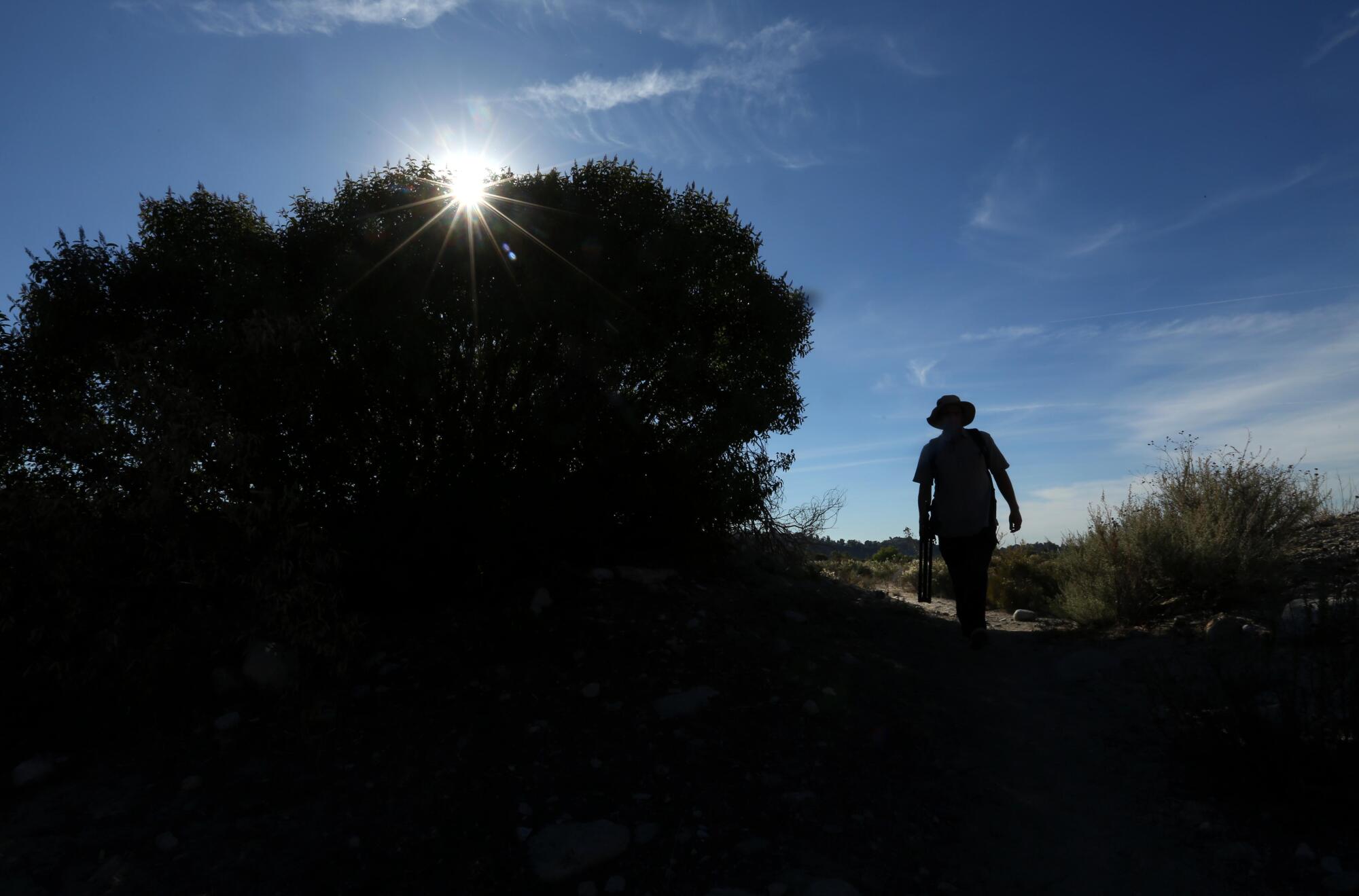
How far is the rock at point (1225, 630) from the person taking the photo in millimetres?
5836

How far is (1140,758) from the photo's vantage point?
4.29 meters

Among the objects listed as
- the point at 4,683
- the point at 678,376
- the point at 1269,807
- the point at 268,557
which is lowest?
the point at 1269,807

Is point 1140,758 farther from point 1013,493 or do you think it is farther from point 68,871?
point 68,871

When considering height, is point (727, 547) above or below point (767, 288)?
below

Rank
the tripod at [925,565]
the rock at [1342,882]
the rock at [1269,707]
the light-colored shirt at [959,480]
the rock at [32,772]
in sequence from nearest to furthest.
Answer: the rock at [1342,882] < the rock at [1269,707] < the rock at [32,772] < the light-colored shirt at [959,480] < the tripod at [925,565]

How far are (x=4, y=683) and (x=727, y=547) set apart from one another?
5530mm

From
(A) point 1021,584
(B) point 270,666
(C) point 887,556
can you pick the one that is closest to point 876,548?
(C) point 887,556

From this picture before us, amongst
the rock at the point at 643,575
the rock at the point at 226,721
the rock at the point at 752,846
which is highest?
the rock at the point at 643,575

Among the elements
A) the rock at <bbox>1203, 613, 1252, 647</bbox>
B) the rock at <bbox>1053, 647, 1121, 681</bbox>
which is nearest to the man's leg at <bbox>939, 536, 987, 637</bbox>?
the rock at <bbox>1053, 647, 1121, 681</bbox>

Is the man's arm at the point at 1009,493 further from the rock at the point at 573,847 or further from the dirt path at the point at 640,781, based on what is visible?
the rock at the point at 573,847

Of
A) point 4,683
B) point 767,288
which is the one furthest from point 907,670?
point 4,683

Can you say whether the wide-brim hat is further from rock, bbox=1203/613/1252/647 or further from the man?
rock, bbox=1203/613/1252/647

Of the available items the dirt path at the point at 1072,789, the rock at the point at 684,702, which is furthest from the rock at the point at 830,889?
the rock at the point at 684,702

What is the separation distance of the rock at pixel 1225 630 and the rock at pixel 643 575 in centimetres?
421
